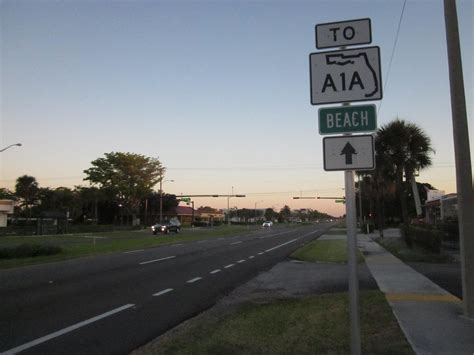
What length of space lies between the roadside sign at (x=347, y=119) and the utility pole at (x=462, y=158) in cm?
393

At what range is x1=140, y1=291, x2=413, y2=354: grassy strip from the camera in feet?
20.4

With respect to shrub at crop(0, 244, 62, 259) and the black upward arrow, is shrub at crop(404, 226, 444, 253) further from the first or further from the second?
the black upward arrow

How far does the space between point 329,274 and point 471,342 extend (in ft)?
27.8

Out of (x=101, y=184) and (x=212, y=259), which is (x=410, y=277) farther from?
(x=101, y=184)

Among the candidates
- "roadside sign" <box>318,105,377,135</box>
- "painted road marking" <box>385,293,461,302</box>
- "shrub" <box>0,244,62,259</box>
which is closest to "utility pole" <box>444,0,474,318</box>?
"painted road marking" <box>385,293,461,302</box>

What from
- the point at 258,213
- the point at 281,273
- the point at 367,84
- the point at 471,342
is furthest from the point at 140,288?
the point at 258,213

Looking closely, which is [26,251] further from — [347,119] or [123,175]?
[123,175]

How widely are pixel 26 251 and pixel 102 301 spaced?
12.8 m

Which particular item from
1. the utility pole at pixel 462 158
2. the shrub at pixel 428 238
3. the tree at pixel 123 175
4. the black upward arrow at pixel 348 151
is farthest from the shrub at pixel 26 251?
the tree at pixel 123 175

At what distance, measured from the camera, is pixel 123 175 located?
84250 mm

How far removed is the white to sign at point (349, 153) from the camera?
488cm

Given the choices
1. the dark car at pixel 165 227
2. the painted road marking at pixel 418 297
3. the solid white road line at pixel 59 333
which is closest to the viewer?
the solid white road line at pixel 59 333

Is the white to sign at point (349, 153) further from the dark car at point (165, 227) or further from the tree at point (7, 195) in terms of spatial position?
the tree at point (7, 195)

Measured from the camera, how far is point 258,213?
199750 millimetres
